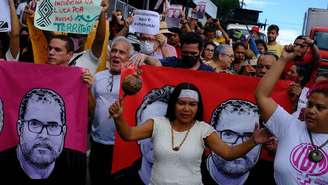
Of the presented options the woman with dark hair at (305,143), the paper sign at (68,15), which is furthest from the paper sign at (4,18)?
the woman with dark hair at (305,143)

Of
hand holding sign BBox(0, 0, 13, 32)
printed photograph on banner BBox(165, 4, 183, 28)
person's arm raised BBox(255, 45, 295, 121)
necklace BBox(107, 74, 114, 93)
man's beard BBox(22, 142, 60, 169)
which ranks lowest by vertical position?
man's beard BBox(22, 142, 60, 169)

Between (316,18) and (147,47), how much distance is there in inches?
608

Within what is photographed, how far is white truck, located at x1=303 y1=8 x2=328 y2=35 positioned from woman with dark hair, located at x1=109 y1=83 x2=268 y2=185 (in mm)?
17692

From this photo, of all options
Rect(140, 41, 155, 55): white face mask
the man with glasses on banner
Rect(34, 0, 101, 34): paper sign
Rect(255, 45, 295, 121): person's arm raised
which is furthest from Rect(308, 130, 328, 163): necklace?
Rect(140, 41, 155, 55): white face mask

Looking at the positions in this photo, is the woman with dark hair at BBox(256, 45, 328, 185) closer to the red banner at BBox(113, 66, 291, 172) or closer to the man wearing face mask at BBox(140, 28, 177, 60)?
the red banner at BBox(113, 66, 291, 172)

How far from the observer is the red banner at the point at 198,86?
15.8 ft

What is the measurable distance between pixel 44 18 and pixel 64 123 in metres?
1.09

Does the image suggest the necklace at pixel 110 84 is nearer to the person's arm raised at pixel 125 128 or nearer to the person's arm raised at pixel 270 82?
the person's arm raised at pixel 125 128

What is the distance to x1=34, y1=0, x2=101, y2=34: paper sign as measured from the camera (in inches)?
199

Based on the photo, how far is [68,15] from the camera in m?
5.11

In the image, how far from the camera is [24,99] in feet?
15.6

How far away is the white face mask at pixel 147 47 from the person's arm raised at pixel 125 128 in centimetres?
285

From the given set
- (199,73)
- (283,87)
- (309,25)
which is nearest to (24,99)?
(199,73)

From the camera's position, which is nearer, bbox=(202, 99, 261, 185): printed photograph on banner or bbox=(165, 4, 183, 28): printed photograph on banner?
bbox=(202, 99, 261, 185): printed photograph on banner
